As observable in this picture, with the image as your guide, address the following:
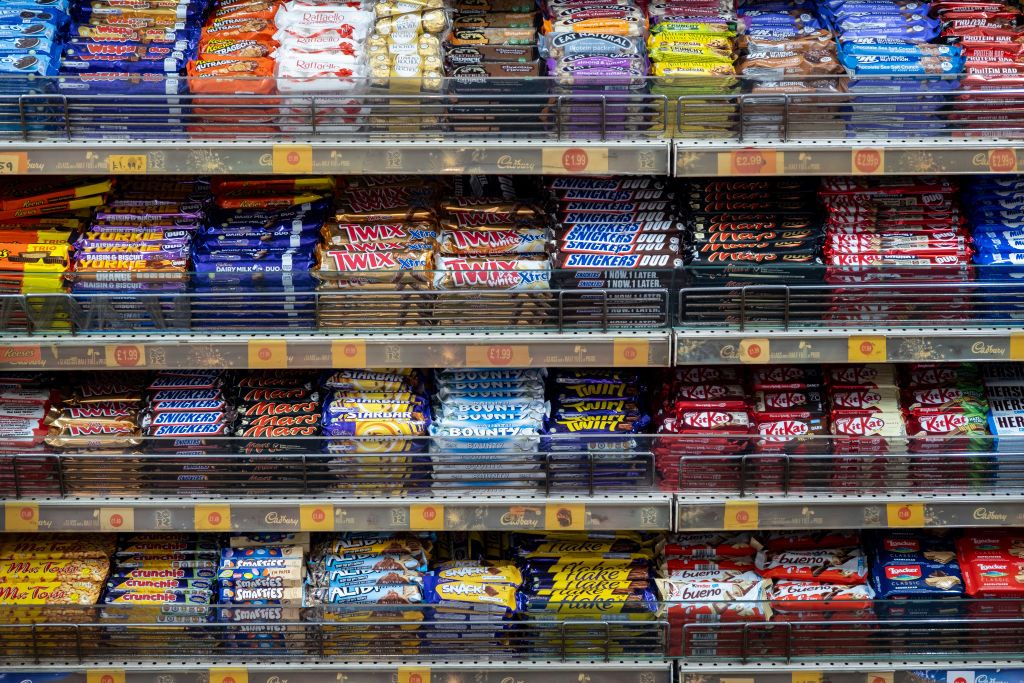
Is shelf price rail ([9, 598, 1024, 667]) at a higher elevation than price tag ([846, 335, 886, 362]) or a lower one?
lower

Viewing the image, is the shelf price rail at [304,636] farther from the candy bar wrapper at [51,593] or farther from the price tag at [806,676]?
the price tag at [806,676]

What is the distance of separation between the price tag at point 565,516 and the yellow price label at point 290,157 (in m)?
1.11

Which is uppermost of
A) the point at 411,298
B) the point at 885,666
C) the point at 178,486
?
the point at 411,298

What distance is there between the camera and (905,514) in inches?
123

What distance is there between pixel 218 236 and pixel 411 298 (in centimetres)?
59

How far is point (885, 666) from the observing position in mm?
3109

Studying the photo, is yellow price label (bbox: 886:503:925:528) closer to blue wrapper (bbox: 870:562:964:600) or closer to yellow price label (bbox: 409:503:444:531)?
blue wrapper (bbox: 870:562:964:600)

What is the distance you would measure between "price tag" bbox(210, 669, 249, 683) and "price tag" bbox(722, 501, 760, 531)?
4.49 feet

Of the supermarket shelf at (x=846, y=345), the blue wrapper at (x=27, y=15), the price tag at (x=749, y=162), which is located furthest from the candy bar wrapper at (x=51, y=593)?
the price tag at (x=749, y=162)

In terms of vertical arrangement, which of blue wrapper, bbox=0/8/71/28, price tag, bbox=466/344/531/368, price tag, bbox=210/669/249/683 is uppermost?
blue wrapper, bbox=0/8/71/28

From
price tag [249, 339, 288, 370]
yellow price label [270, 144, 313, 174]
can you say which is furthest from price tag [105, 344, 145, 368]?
yellow price label [270, 144, 313, 174]

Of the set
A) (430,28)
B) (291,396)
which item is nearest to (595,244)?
(430,28)

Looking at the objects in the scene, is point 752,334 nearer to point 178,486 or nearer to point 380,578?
point 380,578

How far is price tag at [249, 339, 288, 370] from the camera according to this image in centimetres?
307
